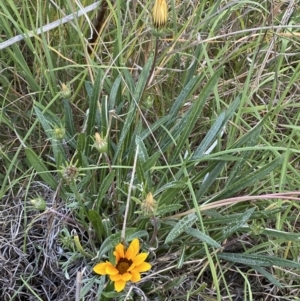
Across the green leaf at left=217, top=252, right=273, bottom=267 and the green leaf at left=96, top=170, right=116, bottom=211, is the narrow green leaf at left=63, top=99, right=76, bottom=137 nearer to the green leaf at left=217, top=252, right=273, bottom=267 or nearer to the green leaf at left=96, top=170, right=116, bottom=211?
the green leaf at left=96, top=170, right=116, bottom=211

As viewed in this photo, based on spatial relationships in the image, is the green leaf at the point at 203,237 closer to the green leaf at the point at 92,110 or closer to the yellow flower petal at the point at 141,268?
the yellow flower petal at the point at 141,268

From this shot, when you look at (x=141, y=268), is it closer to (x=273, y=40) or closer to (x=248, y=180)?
(x=248, y=180)

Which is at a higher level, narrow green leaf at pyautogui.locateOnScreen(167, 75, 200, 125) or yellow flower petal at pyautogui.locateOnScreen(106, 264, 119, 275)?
narrow green leaf at pyautogui.locateOnScreen(167, 75, 200, 125)

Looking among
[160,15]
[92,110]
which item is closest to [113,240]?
Answer: [92,110]

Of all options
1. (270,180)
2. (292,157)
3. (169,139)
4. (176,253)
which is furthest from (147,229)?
(292,157)

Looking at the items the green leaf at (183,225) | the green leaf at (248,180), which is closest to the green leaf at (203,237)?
the green leaf at (183,225)

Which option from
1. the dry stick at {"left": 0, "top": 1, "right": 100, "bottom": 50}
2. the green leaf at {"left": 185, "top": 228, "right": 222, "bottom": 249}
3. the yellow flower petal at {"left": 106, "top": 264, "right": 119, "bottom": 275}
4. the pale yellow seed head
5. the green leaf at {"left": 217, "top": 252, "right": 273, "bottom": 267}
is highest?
the pale yellow seed head

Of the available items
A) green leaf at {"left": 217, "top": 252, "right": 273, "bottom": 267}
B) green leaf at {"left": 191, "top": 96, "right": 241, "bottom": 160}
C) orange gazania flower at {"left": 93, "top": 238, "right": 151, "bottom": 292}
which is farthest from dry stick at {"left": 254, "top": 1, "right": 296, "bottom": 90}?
orange gazania flower at {"left": 93, "top": 238, "right": 151, "bottom": 292}

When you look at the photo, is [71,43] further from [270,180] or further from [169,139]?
[270,180]
